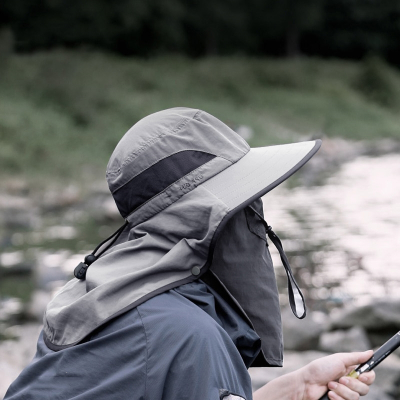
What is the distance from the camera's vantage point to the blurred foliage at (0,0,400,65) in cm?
2639

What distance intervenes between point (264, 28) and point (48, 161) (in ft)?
87.7

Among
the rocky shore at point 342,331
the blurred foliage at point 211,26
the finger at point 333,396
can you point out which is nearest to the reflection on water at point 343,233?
the rocky shore at point 342,331

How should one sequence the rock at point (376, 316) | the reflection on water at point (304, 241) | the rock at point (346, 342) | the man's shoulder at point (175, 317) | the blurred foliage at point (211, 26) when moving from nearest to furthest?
the man's shoulder at point (175, 317), the rock at point (346, 342), the rock at point (376, 316), the reflection on water at point (304, 241), the blurred foliage at point (211, 26)

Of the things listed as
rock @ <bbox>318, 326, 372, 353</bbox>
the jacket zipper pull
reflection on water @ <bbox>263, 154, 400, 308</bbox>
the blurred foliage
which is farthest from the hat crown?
the blurred foliage

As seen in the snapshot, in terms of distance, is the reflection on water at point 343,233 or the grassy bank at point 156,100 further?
the grassy bank at point 156,100

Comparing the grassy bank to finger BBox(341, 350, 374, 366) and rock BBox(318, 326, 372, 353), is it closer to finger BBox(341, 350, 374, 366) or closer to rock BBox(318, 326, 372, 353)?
rock BBox(318, 326, 372, 353)

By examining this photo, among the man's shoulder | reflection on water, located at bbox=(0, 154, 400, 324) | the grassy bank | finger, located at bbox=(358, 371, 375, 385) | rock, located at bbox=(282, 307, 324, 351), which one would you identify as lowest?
the grassy bank

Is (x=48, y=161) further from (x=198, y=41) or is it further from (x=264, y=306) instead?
(x=198, y=41)

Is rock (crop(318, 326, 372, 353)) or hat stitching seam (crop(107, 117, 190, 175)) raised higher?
hat stitching seam (crop(107, 117, 190, 175))

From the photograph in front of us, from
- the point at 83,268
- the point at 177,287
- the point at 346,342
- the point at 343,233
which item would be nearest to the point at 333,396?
the point at 177,287

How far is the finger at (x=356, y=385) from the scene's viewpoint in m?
1.49

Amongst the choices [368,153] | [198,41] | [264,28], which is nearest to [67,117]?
[368,153]

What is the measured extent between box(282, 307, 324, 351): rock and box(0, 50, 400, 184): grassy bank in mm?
8518

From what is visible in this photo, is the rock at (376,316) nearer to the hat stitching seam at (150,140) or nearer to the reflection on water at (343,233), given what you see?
the reflection on water at (343,233)
